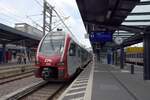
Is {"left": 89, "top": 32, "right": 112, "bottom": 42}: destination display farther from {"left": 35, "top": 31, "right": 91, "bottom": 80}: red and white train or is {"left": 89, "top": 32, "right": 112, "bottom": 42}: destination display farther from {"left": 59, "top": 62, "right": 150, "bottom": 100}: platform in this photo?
{"left": 35, "top": 31, "right": 91, "bottom": 80}: red and white train

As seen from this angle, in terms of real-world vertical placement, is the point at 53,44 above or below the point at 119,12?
below

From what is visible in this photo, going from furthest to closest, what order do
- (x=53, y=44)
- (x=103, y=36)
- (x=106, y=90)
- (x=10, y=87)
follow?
(x=103, y=36) < (x=53, y=44) < (x=10, y=87) < (x=106, y=90)

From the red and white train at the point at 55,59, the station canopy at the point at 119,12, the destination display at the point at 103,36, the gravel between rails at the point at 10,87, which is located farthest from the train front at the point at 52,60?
the destination display at the point at 103,36

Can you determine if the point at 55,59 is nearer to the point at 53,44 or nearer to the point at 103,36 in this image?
the point at 53,44

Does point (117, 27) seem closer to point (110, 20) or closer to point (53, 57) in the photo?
point (110, 20)

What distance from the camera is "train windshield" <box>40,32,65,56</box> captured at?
1495cm

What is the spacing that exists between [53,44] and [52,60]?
4.31 ft

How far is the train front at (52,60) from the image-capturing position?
14.5 metres

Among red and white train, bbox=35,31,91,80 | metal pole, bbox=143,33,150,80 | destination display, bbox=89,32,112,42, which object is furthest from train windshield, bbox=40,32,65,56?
destination display, bbox=89,32,112,42

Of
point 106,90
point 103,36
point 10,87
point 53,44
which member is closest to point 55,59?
point 53,44

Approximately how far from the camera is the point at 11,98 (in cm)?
1005

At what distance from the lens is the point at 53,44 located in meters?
15.5

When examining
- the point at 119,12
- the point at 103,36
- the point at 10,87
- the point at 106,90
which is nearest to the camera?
the point at 106,90

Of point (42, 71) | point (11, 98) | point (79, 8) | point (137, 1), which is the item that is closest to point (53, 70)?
point (42, 71)
